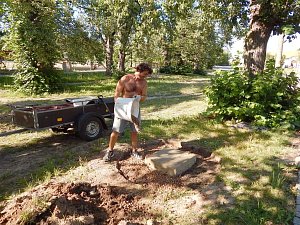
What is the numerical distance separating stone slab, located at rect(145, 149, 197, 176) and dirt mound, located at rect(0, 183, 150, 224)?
0.86m

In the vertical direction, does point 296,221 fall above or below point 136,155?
below

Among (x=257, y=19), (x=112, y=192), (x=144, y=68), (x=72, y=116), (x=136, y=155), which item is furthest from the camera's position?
(x=257, y=19)

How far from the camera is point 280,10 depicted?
7.11 m

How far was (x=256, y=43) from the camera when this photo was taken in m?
7.75

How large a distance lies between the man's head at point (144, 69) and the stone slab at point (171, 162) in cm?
148

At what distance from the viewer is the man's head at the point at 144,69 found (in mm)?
4902

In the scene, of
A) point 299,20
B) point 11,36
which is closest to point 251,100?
point 299,20

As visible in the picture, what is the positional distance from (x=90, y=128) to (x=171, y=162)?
97.6 inches

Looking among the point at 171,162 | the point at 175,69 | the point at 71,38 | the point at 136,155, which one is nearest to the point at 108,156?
the point at 136,155

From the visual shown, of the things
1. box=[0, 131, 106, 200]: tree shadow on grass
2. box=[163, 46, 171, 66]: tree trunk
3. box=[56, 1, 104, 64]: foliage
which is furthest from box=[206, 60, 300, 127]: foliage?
box=[163, 46, 171, 66]: tree trunk

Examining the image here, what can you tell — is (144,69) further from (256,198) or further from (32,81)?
(32,81)

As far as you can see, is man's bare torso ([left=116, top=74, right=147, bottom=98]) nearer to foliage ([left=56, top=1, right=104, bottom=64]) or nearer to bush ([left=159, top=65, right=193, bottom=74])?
foliage ([left=56, top=1, right=104, bottom=64])

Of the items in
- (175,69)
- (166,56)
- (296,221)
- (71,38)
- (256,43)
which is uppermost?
(71,38)

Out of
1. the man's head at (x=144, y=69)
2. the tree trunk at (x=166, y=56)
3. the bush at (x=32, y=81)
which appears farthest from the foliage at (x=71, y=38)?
the tree trunk at (x=166, y=56)
